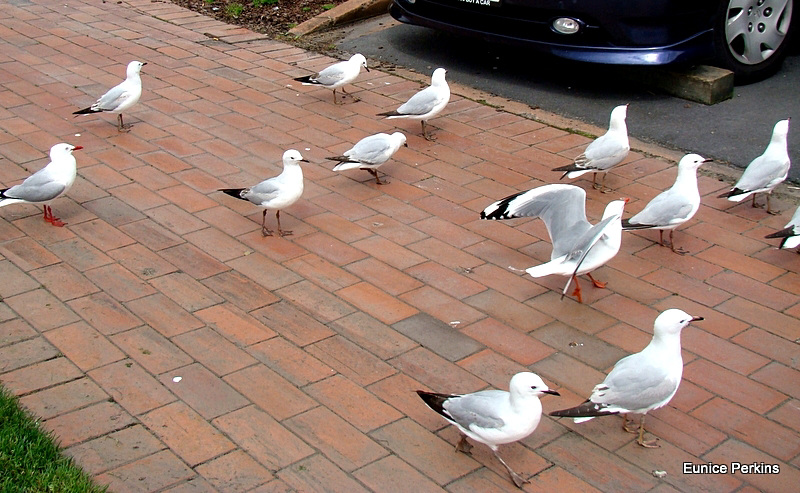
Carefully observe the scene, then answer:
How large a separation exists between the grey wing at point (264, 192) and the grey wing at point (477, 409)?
223 centimetres

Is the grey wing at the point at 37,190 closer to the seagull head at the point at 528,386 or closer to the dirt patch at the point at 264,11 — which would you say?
the seagull head at the point at 528,386

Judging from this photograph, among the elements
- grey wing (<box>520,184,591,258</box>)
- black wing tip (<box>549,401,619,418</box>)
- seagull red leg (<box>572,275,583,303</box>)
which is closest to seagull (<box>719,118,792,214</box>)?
grey wing (<box>520,184,591,258</box>)

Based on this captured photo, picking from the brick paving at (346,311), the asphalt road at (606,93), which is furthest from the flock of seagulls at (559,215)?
the asphalt road at (606,93)

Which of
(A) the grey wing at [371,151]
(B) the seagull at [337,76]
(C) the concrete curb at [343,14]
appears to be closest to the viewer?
(A) the grey wing at [371,151]

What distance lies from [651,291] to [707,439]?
1287mm

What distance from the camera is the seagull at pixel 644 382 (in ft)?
→ 11.7

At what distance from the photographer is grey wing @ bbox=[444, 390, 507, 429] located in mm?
3400

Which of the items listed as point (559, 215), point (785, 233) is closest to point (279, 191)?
point (559, 215)

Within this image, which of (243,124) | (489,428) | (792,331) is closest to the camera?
(489,428)

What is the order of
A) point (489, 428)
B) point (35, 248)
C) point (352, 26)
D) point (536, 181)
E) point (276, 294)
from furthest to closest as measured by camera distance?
point (352, 26), point (536, 181), point (35, 248), point (276, 294), point (489, 428)

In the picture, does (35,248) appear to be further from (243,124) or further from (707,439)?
(707,439)

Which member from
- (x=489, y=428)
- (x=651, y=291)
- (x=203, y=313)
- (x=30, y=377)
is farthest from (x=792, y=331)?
(x=30, y=377)

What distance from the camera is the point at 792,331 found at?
4.43 meters

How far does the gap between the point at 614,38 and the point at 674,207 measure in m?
2.42
